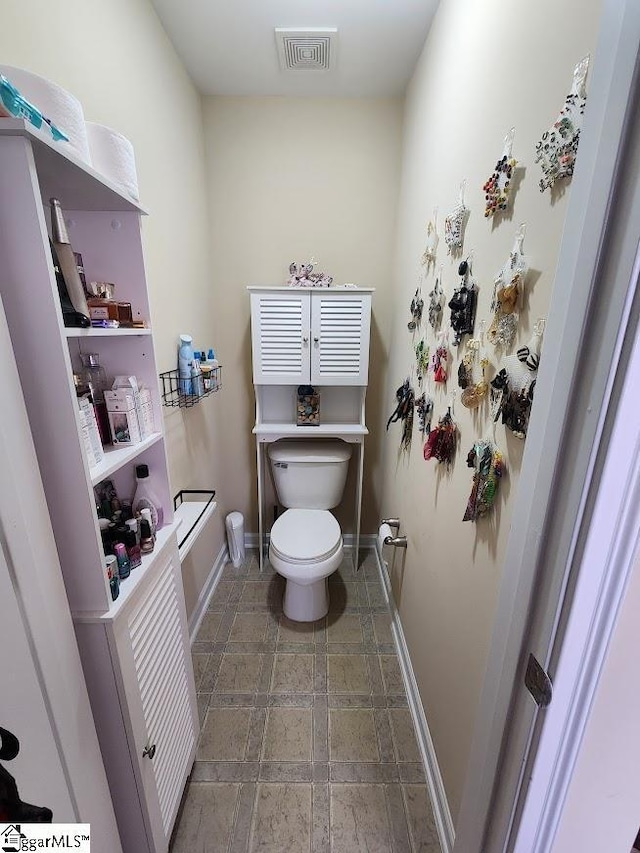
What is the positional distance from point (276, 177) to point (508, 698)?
2.19 metres

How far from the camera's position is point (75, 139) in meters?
0.64

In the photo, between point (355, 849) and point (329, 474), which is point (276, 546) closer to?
point (329, 474)

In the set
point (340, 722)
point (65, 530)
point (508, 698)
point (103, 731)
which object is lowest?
point (340, 722)

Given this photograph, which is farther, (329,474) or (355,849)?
(329,474)

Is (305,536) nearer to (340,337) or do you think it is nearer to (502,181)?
(340,337)

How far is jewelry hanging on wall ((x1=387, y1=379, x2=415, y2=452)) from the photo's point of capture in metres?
1.47

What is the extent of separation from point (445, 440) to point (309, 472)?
1.04 m

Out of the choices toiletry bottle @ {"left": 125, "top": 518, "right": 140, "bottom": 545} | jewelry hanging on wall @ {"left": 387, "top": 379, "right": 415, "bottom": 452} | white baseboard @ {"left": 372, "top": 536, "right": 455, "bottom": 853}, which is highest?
jewelry hanging on wall @ {"left": 387, "top": 379, "right": 415, "bottom": 452}

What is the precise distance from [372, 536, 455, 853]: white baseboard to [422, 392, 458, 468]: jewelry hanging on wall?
3.11 feet

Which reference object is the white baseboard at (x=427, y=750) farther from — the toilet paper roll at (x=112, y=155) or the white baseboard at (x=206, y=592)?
the toilet paper roll at (x=112, y=155)

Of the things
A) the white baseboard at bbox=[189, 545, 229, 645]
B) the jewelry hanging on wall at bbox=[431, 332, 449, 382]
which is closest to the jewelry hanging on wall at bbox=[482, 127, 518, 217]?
the jewelry hanging on wall at bbox=[431, 332, 449, 382]

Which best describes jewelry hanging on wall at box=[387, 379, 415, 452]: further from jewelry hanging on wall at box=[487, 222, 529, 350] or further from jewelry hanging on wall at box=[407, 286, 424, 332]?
jewelry hanging on wall at box=[487, 222, 529, 350]

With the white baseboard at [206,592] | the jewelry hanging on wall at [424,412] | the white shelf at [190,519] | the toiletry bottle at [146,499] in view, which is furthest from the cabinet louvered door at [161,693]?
the jewelry hanging on wall at [424,412]

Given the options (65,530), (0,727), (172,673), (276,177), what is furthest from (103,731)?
(276,177)
